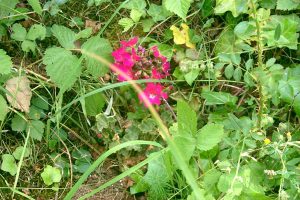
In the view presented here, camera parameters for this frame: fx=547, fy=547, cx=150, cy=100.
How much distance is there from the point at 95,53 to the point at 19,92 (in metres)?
0.35

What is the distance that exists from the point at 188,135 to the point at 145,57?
482 mm

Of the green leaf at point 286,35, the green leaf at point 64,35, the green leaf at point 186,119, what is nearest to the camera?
the green leaf at point 186,119

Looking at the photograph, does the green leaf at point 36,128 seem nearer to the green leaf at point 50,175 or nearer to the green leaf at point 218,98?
the green leaf at point 50,175

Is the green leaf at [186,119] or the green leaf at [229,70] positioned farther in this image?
the green leaf at [229,70]

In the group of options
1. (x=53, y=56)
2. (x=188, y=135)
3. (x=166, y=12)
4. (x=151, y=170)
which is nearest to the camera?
(x=188, y=135)

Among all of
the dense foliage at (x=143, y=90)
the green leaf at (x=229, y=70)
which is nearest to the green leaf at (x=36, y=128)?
the dense foliage at (x=143, y=90)

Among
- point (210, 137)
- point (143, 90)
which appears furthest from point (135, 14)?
point (210, 137)

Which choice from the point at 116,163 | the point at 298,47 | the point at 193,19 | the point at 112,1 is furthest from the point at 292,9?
the point at 116,163

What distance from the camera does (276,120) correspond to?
2.28 m

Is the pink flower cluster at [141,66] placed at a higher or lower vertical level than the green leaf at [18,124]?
higher

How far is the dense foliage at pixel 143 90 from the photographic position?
207 centimetres

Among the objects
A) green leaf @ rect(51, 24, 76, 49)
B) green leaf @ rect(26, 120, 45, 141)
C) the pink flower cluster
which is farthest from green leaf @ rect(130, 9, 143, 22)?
green leaf @ rect(26, 120, 45, 141)

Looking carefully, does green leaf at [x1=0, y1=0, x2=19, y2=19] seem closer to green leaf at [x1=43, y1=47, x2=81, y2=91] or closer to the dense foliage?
the dense foliage

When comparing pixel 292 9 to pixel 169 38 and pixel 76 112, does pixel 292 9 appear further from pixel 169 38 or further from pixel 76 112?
pixel 76 112
